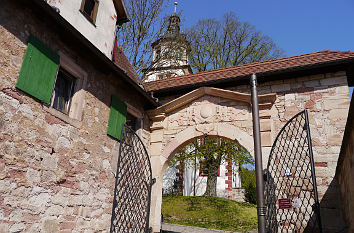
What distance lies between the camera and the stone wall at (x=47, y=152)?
3.71 metres

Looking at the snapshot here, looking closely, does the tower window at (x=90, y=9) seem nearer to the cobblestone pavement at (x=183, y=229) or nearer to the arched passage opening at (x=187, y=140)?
the arched passage opening at (x=187, y=140)

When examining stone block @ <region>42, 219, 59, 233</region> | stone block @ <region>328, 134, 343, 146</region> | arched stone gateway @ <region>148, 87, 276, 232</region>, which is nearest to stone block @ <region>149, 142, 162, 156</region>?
arched stone gateway @ <region>148, 87, 276, 232</region>

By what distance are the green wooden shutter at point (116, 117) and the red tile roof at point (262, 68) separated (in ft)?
5.12

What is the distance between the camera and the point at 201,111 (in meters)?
6.90

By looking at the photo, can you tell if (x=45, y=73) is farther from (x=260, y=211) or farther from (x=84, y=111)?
(x=260, y=211)

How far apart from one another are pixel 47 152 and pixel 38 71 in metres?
1.17

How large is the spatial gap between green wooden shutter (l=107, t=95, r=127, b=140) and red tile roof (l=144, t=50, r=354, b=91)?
5.12ft

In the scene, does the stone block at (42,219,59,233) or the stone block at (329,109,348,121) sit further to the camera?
the stone block at (329,109,348,121)

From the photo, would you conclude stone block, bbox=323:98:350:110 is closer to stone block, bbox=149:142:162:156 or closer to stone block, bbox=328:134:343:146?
stone block, bbox=328:134:343:146

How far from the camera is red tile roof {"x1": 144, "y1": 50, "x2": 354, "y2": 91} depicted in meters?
6.29

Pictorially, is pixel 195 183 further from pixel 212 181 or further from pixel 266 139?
pixel 266 139

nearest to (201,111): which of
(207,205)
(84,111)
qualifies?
(84,111)

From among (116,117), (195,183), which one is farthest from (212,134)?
(195,183)

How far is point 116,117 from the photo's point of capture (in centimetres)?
603
